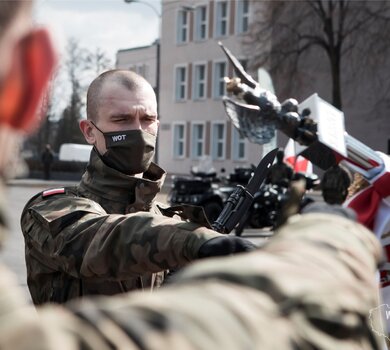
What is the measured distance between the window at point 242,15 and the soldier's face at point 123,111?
41453 mm

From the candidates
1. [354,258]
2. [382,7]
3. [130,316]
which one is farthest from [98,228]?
[382,7]

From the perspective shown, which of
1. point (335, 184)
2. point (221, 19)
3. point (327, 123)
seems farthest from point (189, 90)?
point (327, 123)

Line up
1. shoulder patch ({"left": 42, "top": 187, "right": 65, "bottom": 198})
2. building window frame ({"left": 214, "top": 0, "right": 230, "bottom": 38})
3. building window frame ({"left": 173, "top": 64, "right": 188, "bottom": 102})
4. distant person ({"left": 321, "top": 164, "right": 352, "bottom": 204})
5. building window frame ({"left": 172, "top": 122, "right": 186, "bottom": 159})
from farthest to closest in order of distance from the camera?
building window frame ({"left": 172, "top": 122, "right": 186, "bottom": 159}), building window frame ({"left": 173, "top": 64, "right": 188, "bottom": 102}), building window frame ({"left": 214, "top": 0, "right": 230, "bottom": 38}), distant person ({"left": 321, "top": 164, "right": 352, "bottom": 204}), shoulder patch ({"left": 42, "top": 187, "right": 65, "bottom": 198})

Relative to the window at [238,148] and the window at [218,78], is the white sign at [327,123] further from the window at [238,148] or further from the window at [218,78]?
the window at [218,78]

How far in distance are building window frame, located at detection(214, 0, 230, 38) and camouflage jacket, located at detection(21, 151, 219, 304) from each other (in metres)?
42.9

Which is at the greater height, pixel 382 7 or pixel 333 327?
pixel 382 7

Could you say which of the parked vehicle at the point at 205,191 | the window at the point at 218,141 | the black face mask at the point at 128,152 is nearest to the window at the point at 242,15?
the window at the point at 218,141

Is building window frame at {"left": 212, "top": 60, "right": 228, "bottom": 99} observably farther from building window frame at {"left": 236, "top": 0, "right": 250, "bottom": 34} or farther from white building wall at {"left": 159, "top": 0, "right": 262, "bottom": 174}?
building window frame at {"left": 236, "top": 0, "right": 250, "bottom": 34}

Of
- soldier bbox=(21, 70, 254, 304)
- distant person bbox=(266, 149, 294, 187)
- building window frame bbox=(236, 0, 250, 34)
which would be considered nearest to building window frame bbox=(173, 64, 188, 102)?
building window frame bbox=(236, 0, 250, 34)

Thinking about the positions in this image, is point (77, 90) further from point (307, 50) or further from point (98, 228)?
point (98, 228)

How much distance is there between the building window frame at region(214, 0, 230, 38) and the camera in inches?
1774

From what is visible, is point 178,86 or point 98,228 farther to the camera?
point 178,86

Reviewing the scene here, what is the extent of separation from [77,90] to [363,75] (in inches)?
518

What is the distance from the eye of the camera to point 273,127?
334 centimetres
